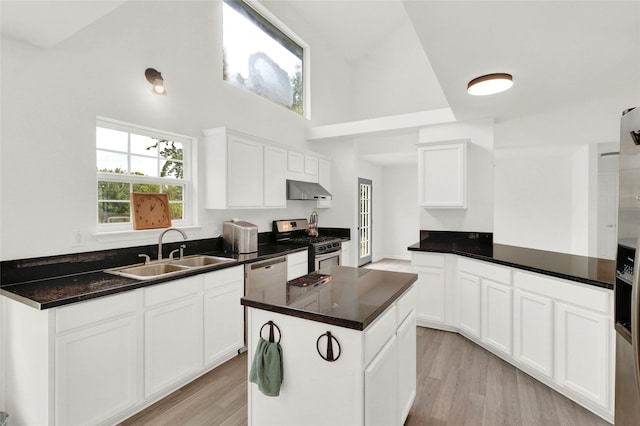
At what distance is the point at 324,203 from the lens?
5434 millimetres

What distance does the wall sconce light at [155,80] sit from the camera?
9.39 ft

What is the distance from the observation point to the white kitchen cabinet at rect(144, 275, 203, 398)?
223 cm

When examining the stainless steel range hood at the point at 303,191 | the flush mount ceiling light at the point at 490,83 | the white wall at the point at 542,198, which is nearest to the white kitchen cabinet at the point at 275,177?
the stainless steel range hood at the point at 303,191

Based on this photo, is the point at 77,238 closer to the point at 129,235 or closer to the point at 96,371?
the point at 129,235

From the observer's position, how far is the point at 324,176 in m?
5.28

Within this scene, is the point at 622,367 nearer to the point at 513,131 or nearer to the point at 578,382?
the point at 578,382

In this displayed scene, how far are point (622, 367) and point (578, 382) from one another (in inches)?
51.0

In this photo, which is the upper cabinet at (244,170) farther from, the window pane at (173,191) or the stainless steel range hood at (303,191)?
the window pane at (173,191)

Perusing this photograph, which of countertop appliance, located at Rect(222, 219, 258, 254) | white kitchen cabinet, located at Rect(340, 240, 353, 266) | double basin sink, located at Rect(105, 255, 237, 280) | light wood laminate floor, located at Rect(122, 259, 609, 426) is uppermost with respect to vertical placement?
countertop appliance, located at Rect(222, 219, 258, 254)

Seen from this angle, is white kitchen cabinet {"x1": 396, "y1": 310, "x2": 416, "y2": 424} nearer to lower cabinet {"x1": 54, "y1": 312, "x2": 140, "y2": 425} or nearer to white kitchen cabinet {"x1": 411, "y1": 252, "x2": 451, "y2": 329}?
white kitchen cabinet {"x1": 411, "y1": 252, "x2": 451, "y2": 329}

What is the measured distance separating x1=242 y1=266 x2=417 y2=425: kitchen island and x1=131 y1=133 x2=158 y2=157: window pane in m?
2.04

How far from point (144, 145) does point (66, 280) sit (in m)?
1.37

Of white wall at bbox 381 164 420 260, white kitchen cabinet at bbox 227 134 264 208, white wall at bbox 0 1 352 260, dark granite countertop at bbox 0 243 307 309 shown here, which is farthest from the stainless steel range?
white wall at bbox 381 164 420 260

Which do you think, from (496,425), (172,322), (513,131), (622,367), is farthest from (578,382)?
(513,131)
